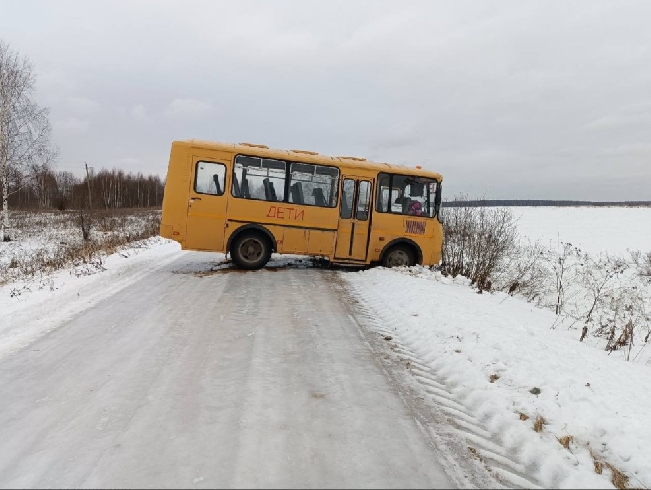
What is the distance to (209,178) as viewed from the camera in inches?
412

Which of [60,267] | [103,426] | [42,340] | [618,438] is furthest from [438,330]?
[60,267]

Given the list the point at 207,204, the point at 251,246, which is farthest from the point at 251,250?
the point at 207,204

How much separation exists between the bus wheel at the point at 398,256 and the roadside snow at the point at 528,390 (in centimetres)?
441

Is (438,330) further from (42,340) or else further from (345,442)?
(42,340)

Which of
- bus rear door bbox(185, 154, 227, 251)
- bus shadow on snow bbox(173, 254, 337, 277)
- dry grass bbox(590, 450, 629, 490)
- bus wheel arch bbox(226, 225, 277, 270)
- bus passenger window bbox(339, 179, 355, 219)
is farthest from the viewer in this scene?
bus passenger window bbox(339, 179, 355, 219)

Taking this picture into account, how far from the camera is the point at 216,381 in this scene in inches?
159

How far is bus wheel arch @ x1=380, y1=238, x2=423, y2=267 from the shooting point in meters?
11.7

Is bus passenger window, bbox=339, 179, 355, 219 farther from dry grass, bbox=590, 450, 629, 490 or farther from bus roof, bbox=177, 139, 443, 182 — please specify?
dry grass, bbox=590, 450, 629, 490

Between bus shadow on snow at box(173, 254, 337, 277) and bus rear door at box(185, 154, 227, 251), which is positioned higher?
bus rear door at box(185, 154, 227, 251)

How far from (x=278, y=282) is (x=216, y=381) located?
5.47 meters

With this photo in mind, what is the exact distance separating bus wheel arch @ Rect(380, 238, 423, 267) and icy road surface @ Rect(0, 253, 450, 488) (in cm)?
558

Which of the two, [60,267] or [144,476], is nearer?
[144,476]

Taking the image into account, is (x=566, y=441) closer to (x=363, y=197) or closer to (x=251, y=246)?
(x=363, y=197)

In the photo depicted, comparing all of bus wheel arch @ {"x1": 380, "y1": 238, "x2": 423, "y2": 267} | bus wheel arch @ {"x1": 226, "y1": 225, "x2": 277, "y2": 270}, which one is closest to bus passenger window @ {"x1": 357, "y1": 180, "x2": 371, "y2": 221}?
bus wheel arch @ {"x1": 380, "y1": 238, "x2": 423, "y2": 267}
